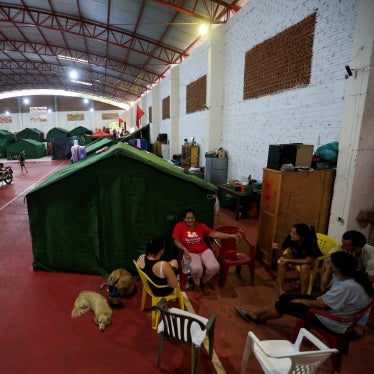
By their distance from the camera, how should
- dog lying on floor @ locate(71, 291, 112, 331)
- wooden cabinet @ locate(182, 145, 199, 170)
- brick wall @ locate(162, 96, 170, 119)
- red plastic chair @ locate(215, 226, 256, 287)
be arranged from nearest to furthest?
dog lying on floor @ locate(71, 291, 112, 331) < red plastic chair @ locate(215, 226, 256, 287) < wooden cabinet @ locate(182, 145, 199, 170) < brick wall @ locate(162, 96, 170, 119)

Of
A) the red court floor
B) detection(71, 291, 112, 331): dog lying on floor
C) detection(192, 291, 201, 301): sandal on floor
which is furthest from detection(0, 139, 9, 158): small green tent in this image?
detection(192, 291, 201, 301): sandal on floor

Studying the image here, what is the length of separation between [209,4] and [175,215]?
26.2 feet

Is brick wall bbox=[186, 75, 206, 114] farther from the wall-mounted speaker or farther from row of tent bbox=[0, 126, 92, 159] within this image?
row of tent bbox=[0, 126, 92, 159]

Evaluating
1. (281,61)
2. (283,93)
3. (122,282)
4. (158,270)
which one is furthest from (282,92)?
(122,282)

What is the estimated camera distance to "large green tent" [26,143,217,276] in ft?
12.6

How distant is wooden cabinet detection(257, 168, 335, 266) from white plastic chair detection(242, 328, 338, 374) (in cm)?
214

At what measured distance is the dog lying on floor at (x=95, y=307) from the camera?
10.0 ft

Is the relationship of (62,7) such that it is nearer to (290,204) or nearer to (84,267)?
(84,267)

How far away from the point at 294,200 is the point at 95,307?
3169mm

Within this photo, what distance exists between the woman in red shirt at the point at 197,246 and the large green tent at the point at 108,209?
1.00 ft

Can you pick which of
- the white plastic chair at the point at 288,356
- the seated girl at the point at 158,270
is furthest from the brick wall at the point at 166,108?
the white plastic chair at the point at 288,356

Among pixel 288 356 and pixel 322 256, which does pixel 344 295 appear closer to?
pixel 288 356

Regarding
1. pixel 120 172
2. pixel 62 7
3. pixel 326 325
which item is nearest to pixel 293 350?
pixel 326 325

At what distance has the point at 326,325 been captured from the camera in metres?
2.44
